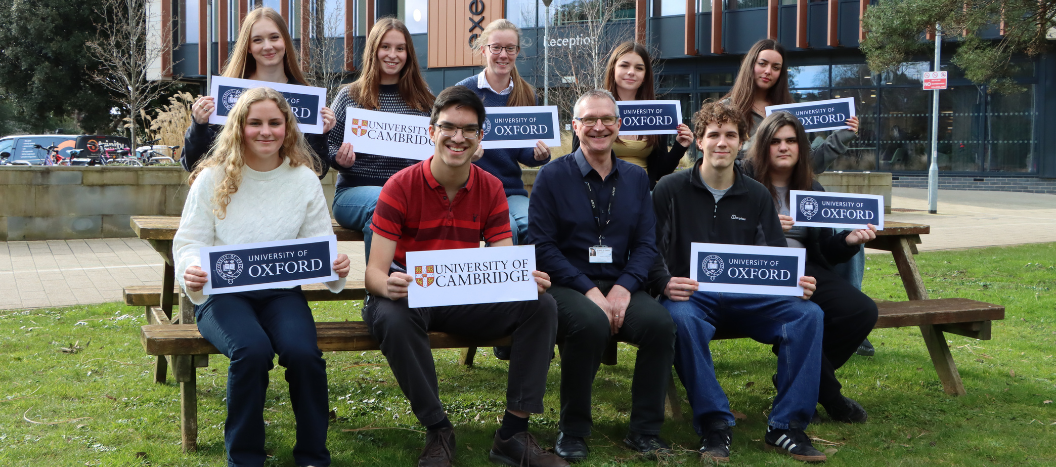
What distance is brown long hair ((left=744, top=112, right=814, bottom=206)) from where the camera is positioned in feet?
15.5

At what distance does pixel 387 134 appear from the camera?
15.6 ft

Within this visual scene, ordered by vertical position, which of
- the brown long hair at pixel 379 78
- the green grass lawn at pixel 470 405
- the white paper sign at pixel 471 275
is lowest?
the green grass lawn at pixel 470 405

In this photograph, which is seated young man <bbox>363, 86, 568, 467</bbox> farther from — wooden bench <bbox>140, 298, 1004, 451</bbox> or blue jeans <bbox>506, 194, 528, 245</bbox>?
blue jeans <bbox>506, 194, 528, 245</bbox>

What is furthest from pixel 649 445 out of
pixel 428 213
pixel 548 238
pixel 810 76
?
pixel 810 76

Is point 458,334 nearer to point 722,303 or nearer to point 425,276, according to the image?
point 425,276

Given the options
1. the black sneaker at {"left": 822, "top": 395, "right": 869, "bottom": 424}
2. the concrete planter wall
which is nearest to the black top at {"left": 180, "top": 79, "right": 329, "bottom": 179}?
the black sneaker at {"left": 822, "top": 395, "right": 869, "bottom": 424}

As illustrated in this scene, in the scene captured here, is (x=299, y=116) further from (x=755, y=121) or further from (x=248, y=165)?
(x=755, y=121)

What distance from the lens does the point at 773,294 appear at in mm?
4176

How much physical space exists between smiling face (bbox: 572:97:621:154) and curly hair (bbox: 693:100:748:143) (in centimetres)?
45

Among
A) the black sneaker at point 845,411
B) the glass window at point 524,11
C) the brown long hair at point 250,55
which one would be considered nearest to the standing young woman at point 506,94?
the brown long hair at point 250,55

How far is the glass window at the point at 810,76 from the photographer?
87.9 ft

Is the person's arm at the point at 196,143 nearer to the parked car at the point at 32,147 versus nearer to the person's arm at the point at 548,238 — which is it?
the person's arm at the point at 548,238

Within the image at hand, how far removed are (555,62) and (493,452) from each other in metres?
24.4

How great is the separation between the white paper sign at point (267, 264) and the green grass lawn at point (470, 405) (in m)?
0.79
